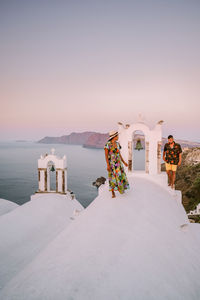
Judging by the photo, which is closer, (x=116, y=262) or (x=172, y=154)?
(x=116, y=262)

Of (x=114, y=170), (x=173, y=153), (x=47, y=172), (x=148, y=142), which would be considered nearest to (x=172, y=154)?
(x=173, y=153)

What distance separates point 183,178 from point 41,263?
66.1 metres

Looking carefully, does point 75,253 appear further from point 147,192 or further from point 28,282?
point 147,192

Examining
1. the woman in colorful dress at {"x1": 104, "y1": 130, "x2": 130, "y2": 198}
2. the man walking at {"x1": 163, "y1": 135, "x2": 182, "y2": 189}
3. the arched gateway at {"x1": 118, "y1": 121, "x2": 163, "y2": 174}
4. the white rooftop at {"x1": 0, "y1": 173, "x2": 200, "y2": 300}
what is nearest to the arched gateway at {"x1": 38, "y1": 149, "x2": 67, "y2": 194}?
the arched gateway at {"x1": 118, "y1": 121, "x2": 163, "y2": 174}

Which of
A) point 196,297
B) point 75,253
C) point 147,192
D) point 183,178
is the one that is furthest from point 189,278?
point 183,178

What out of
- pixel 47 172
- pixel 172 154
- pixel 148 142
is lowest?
pixel 47 172

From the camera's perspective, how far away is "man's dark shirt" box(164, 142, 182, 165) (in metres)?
7.77

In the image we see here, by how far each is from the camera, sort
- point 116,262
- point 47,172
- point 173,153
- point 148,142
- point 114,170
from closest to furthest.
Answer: point 116,262 < point 114,170 < point 173,153 < point 148,142 < point 47,172

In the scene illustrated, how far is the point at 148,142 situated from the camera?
9.74m

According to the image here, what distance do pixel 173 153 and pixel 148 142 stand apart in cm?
205

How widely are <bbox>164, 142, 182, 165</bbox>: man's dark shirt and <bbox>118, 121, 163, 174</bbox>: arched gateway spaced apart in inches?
65.4

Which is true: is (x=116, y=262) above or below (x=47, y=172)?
above

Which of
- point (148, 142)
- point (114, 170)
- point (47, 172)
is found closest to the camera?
point (114, 170)

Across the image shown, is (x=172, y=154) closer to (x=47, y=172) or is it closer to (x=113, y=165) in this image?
(x=113, y=165)
